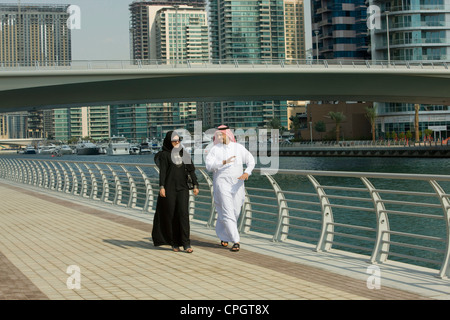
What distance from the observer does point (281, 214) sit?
34.8 ft

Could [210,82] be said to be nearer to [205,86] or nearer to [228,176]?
[205,86]

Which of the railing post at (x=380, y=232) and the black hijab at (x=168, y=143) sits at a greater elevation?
the black hijab at (x=168, y=143)

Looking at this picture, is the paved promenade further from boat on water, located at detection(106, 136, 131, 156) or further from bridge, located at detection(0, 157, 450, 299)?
boat on water, located at detection(106, 136, 131, 156)

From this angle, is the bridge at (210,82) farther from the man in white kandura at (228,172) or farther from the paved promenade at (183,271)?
the man in white kandura at (228,172)

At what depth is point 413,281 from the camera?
742cm

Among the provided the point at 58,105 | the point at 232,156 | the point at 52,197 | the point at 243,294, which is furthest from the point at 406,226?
the point at 58,105

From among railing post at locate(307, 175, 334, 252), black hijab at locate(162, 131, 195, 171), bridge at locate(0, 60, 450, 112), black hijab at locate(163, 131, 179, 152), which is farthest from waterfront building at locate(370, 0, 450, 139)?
black hijab at locate(163, 131, 179, 152)

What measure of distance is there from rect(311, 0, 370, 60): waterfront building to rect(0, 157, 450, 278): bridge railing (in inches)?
3242

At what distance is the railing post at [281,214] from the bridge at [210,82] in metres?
32.3

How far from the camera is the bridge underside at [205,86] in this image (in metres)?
42.4

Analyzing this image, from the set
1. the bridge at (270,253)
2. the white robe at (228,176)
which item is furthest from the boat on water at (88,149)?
the white robe at (228,176)

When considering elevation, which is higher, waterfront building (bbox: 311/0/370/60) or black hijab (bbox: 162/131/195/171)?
waterfront building (bbox: 311/0/370/60)

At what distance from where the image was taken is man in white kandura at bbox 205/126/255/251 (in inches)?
381

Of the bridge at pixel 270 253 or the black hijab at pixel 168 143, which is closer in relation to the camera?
the bridge at pixel 270 253
